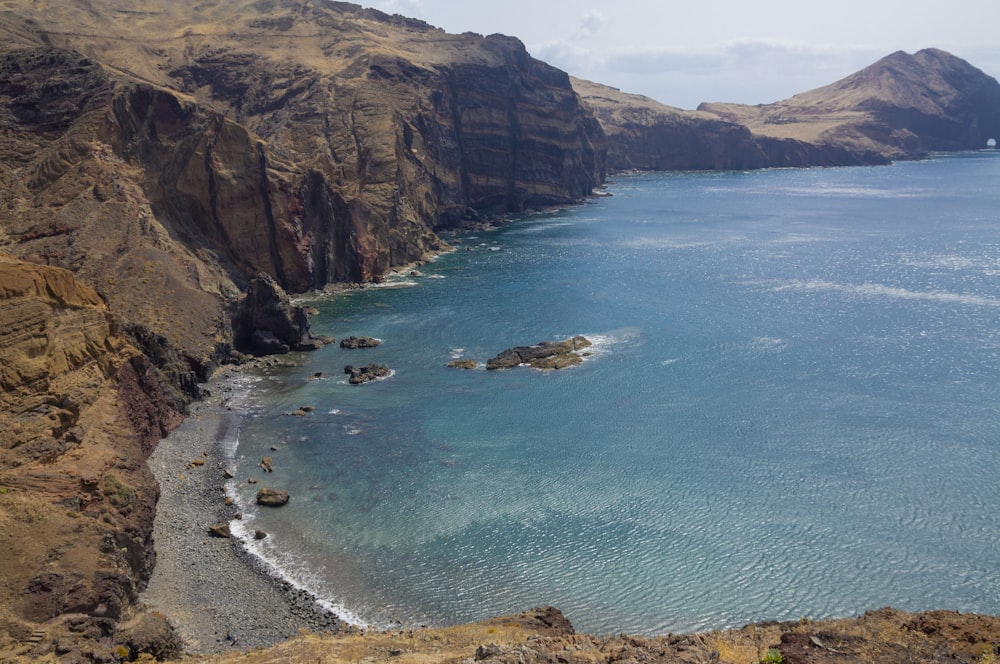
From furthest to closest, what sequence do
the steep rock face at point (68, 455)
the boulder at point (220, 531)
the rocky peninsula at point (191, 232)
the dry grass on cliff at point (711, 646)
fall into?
the boulder at point (220, 531) → the rocky peninsula at point (191, 232) → the steep rock face at point (68, 455) → the dry grass on cliff at point (711, 646)

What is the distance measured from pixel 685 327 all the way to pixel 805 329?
40.0ft

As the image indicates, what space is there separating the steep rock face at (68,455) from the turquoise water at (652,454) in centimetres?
788

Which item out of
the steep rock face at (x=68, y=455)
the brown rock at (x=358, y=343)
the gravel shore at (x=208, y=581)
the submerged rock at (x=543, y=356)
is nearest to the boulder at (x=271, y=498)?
the gravel shore at (x=208, y=581)

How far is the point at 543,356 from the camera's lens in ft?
252

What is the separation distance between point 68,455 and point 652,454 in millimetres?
35937

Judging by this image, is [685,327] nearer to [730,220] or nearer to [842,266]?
[842,266]

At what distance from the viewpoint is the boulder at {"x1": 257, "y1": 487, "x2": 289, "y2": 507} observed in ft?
161

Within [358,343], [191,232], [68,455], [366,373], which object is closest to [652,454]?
[366,373]

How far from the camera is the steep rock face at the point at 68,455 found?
33719 millimetres

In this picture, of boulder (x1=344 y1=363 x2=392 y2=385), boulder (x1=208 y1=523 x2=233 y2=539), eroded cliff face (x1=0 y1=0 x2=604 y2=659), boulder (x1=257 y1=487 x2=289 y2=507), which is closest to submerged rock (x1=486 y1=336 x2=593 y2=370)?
boulder (x1=344 y1=363 x2=392 y2=385)

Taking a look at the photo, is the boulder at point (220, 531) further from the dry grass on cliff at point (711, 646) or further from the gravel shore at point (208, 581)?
the dry grass on cliff at point (711, 646)

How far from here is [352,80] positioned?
137 m

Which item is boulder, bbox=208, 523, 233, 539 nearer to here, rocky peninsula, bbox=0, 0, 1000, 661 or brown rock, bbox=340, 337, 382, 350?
rocky peninsula, bbox=0, 0, 1000, 661

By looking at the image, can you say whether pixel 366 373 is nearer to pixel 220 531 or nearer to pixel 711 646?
pixel 220 531
